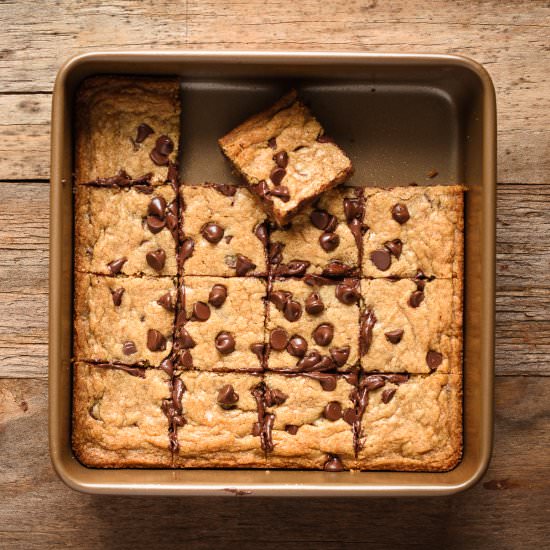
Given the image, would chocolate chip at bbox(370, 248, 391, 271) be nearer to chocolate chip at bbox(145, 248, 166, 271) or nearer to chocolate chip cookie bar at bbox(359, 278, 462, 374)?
chocolate chip cookie bar at bbox(359, 278, 462, 374)

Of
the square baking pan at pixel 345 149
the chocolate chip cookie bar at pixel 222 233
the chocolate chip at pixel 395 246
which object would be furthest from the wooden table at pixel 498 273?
the chocolate chip cookie bar at pixel 222 233

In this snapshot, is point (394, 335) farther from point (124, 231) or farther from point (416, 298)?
point (124, 231)

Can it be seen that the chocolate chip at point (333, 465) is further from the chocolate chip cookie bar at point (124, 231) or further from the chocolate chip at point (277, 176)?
the chocolate chip at point (277, 176)

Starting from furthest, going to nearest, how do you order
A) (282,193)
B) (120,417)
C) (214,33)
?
1. (214,33)
2. (120,417)
3. (282,193)

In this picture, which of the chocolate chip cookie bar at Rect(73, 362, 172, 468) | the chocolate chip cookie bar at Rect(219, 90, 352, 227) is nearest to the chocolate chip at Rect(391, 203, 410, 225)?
the chocolate chip cookie bar at Rect(219, 90, 352, 227)

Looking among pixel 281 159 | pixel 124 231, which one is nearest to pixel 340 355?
pixel 281 159

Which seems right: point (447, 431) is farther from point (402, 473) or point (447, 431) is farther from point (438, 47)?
point (438, 47)
